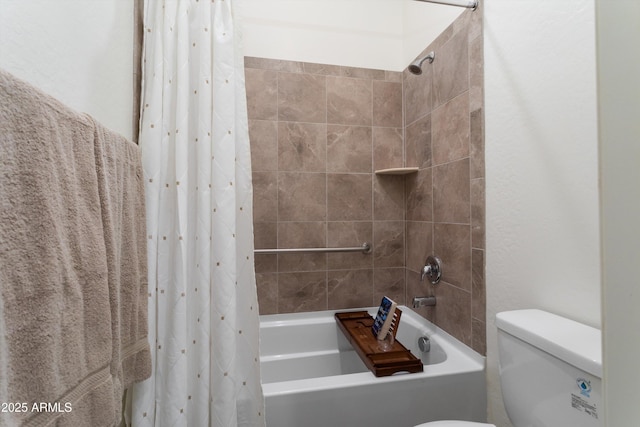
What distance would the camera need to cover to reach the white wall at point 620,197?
8.3 inches

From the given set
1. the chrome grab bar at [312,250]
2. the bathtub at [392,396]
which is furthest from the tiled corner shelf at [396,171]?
the bathtub at [392,396]

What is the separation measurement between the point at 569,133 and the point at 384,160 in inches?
43.0

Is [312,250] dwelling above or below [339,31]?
below

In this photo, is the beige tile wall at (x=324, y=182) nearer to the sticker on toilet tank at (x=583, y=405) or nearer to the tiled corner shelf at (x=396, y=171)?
the tiled corner shelf at (x=396, y=171)

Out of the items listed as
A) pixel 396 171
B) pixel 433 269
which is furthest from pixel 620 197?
pixel 396 171

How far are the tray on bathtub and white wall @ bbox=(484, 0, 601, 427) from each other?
13.2 inches

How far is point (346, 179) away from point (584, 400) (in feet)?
4.72

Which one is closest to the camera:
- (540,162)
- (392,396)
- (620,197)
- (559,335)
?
(620,197)

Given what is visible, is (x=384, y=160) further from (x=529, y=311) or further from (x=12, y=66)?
(x=12, y=66)

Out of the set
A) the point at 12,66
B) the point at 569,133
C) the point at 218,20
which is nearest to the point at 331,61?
the point at 218,20

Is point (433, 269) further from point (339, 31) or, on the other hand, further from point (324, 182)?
point (339, 31)

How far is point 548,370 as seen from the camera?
74cm

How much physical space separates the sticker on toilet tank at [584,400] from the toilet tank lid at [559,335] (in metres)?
0.04

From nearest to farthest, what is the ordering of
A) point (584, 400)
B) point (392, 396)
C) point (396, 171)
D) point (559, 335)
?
point (584, 400) < point (559, 335) < point (392, 396) < point (396, 171)
